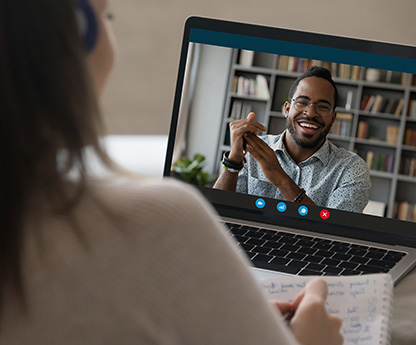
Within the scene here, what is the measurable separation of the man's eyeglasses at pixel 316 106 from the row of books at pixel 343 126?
3cm

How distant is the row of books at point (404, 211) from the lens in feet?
3.79

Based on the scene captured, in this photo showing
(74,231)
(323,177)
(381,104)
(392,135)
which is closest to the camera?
(74,231)

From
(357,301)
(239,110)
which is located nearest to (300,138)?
(239,110)

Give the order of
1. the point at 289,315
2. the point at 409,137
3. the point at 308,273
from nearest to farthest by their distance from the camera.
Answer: the point at 289,315, the point at 308,273, the point at 409,137

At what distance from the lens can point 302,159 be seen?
116cm

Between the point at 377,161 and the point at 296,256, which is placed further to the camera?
the point at 377,161

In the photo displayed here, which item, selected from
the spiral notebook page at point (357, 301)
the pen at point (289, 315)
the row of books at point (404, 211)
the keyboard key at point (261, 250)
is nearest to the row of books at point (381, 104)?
the row of books at point (404, 211)

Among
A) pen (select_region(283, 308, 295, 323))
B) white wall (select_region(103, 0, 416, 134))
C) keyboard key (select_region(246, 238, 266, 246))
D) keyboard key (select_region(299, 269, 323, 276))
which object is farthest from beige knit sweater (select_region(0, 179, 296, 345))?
white wall (select_region(103, 0, 416, 134))

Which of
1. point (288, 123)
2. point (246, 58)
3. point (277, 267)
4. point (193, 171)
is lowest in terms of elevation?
point (277, 267)

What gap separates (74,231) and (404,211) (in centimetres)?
100

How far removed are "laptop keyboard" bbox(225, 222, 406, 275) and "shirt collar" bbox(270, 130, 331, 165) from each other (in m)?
0.16

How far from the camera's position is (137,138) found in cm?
382

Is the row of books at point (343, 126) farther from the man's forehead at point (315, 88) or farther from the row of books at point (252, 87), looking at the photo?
the row of books at point (252, 87)

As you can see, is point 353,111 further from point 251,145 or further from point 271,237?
point 271,237
